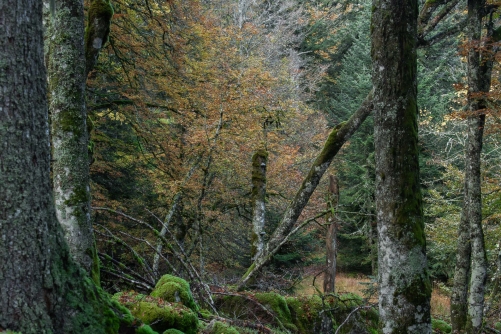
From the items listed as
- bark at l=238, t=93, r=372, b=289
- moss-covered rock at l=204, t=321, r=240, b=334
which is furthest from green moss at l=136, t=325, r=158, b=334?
bark at l=238, t=93, r=372, b=289

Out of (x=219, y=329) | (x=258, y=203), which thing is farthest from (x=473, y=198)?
(x=219, y=329)

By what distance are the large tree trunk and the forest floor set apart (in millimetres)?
9899

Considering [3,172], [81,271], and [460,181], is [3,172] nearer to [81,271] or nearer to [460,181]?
[81,271]

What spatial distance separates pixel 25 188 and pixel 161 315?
2.11 metres

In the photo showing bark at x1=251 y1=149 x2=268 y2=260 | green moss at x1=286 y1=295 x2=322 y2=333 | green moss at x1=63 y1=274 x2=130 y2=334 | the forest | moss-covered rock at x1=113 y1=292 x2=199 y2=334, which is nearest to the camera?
the forest

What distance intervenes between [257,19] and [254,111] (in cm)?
1418

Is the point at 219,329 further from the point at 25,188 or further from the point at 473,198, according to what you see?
the point at 473,198

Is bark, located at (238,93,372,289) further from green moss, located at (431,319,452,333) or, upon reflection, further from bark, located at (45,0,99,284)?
bark, located at (45,0,99,284)

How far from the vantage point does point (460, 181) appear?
46.5ft

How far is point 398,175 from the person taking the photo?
12.7 feet

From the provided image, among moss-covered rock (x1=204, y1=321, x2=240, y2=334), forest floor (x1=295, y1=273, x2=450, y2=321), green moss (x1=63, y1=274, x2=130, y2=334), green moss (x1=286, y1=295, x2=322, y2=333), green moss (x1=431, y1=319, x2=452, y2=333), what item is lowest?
forest floor (x1=295, y1=273, x2=450, y2=321)

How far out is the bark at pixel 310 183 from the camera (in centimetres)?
734

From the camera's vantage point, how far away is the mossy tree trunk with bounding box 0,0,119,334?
7.21 ft

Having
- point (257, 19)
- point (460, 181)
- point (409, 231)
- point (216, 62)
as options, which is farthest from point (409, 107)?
point (257, 19)
